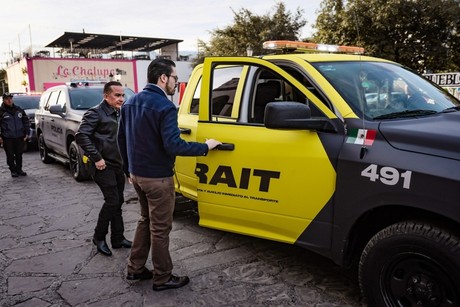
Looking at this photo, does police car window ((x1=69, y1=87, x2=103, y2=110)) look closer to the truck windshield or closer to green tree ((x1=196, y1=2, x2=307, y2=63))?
the truck windshield

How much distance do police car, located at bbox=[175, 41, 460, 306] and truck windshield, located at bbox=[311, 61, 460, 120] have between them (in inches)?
0.5

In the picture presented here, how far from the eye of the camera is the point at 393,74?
3396mm

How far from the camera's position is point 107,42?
37500mm

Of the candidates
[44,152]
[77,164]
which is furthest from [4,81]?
[77,164]

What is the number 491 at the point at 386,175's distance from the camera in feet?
7.78

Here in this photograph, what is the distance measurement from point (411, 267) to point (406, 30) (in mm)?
21041

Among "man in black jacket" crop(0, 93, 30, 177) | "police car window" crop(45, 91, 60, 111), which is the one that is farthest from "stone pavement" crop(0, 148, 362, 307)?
"police car window" crop(45, 91, 60, 111)

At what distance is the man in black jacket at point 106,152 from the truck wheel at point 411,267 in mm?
2458

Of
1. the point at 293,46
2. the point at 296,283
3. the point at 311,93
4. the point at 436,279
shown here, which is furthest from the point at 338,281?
the point at 293,46

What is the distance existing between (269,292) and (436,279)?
49.7 inches

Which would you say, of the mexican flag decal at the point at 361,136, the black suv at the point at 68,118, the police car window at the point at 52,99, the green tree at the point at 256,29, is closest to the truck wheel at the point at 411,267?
the mexican flag decal at the point at 361,136

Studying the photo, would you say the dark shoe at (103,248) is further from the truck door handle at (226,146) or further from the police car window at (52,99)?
the police car window at (52,99)

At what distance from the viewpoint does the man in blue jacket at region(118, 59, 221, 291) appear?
2955mm

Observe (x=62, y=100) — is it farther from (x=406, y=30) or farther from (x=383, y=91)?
(x=406, y=30)
